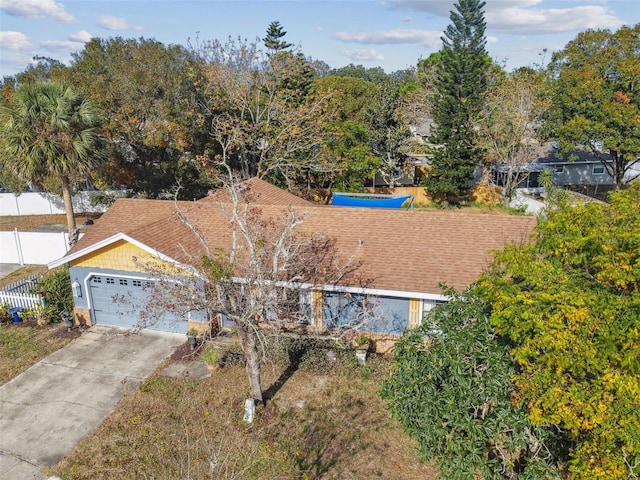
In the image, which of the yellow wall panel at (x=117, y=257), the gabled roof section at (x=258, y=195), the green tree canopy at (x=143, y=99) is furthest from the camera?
the green tree canopy at (x=143, y=99)

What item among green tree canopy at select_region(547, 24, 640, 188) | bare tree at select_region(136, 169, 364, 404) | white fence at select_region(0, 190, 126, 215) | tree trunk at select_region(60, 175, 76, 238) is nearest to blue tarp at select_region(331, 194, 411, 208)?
bare tree at select_region(136, 169, 364, 404)

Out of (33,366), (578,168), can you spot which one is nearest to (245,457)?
(33,366)

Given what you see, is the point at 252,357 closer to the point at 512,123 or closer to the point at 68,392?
the point at 68,392

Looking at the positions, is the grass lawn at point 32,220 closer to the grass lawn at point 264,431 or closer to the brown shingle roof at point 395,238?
the brown shingle roof at point 395,238

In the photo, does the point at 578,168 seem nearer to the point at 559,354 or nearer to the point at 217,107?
the point at 217,107

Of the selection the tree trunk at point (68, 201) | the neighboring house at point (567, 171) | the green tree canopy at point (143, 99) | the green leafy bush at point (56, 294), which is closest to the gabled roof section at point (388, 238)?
the green leafy bush at point (56, 294)

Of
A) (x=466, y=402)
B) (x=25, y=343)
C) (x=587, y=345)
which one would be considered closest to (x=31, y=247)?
(x=25, y=343)
